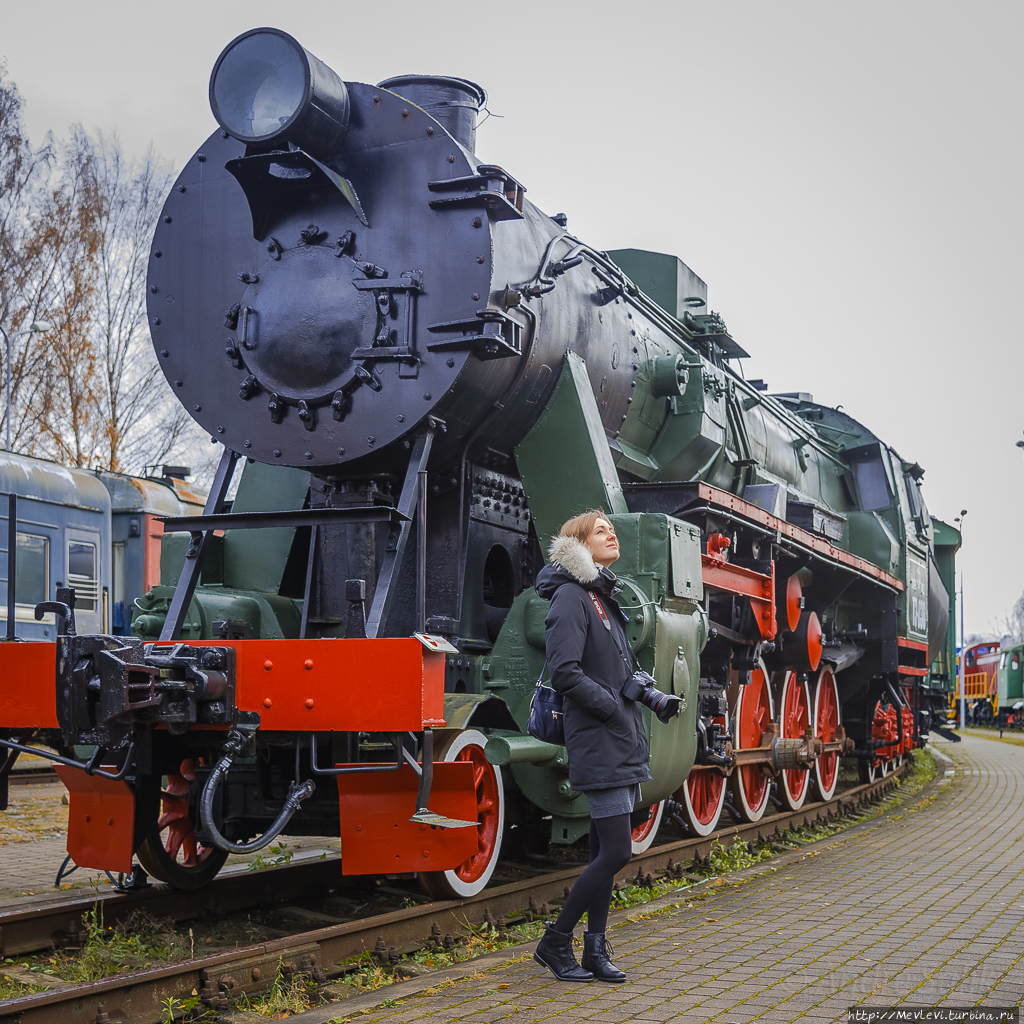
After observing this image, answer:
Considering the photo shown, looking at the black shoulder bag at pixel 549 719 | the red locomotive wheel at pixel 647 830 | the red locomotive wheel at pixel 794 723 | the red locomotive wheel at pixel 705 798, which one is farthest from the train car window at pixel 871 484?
the black shoulder bag at pixel 549 719

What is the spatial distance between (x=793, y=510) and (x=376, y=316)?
4.37 meters

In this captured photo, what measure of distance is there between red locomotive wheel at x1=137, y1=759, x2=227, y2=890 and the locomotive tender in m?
0.01

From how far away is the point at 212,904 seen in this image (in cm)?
495

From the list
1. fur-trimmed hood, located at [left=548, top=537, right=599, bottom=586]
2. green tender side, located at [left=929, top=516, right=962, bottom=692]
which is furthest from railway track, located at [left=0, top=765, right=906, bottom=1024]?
green tender side, located at [left=929, top=516, right=962, bottom=692]

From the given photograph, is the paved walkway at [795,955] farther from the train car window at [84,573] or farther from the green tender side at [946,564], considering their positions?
the green tender side at [946,564]

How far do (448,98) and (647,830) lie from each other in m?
3.68

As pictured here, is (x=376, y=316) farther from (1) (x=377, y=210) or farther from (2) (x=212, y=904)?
(2) (x=212, y=904)

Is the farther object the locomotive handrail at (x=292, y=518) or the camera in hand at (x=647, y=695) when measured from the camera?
the locomotive handrail at (x=292, y=518)

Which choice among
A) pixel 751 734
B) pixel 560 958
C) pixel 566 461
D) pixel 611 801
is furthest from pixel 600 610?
pixel 751 734

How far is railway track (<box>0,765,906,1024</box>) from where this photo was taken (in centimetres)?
340

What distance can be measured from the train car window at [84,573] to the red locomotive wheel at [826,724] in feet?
25.1

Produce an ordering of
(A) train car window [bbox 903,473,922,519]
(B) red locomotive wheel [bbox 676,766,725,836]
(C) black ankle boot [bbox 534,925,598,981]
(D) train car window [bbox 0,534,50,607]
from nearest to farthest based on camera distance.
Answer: (C) black ankle boot [bbox 534,925,598,981] < (B) red locomotive wheel [bbox 676,766,725,836] < (D) train car window [bbox 0,534,50,607] < (A) train car window [bbox 903,473,922,519]

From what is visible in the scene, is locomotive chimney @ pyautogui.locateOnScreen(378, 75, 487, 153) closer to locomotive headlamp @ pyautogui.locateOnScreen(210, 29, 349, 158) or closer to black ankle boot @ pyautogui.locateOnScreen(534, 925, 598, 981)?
locomotive headlamp @ pyautogui.locateOnScreen(210, 29, 349, 158)

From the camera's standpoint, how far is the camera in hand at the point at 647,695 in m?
3.98
